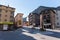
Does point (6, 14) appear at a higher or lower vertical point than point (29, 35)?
higher

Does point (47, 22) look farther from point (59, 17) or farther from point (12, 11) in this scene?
point (12, 11)

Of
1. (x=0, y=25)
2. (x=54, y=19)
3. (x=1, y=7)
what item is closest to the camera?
(x=0, y=25)

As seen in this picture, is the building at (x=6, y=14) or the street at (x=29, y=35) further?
the building at (x=6, y=14)

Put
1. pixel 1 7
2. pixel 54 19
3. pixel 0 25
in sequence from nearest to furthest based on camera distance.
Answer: pixel 0 25
pixel 1 7
pixel 54 19

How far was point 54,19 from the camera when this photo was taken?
59719 mm

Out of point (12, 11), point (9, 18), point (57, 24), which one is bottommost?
point (57, 24)

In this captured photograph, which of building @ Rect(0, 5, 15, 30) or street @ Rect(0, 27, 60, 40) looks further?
building @ Rect(0, 5, 15, 30)

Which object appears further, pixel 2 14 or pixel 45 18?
pixel 45 18

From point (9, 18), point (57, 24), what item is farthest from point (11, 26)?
point (57, 24)

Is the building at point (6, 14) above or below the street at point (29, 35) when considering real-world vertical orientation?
above

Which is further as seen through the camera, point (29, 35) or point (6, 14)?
point (6, 14)

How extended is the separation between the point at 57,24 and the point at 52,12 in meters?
7.49

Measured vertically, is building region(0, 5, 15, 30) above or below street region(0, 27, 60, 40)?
above

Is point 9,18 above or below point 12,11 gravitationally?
below
